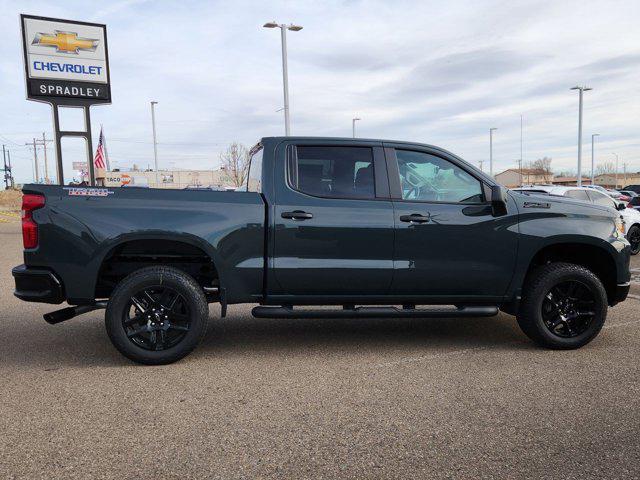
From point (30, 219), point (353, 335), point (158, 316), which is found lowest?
point (353, 335)

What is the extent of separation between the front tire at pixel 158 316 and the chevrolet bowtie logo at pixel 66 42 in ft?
46.9

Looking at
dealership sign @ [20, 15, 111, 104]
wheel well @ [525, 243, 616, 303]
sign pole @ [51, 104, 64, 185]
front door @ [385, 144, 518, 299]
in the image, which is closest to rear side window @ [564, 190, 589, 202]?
wheel well @ [525, 243, 616, 303]

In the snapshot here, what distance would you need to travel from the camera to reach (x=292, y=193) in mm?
4770

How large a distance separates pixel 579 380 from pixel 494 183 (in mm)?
1823

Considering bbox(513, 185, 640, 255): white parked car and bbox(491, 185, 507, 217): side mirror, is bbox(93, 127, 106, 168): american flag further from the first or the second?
bbox(491, 185, 507, 217): side mirror

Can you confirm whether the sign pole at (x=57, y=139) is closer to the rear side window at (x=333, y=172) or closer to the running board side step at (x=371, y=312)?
the rear side window at (x=333, y=172)

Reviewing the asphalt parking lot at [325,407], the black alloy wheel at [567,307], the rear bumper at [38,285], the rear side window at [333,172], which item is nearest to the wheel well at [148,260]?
the rear bumper at [38,285]

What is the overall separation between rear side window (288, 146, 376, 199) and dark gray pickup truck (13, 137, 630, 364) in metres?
0.01

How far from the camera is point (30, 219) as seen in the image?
4.45 metres

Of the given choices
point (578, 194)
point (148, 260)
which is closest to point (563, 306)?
point (148, 260)

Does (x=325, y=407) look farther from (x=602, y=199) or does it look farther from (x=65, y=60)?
(x=65, y=60)

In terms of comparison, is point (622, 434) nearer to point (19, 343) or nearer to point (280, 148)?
point (280, 148)

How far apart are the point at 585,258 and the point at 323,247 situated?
8.85 feet

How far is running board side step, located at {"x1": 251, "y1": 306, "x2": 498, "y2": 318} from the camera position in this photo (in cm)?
475
